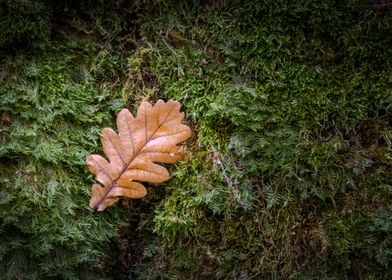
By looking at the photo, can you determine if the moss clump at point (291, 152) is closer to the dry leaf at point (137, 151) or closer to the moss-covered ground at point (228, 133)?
the moss-covered ground at point (228, 133)

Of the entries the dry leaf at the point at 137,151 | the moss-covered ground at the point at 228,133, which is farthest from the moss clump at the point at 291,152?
the dry leaf at the point at 137,151

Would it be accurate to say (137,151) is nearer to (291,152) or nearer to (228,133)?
(228,133)

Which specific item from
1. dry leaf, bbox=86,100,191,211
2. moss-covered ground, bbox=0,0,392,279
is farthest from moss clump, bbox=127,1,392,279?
dry leaf, bbox=86,100,191,211

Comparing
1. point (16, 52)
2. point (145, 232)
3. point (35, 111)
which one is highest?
point (16, 52)

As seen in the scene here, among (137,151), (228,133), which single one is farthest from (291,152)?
(137,151)

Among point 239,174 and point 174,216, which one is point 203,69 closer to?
point 239,174

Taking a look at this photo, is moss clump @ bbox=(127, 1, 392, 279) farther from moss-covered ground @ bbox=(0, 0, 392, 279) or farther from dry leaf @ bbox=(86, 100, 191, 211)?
dry leaf @ bbox=(86, 100, 191, 211)

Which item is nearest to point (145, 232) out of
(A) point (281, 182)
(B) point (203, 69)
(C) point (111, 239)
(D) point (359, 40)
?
(C) point (111, 239)
